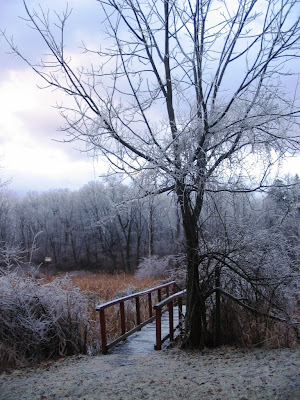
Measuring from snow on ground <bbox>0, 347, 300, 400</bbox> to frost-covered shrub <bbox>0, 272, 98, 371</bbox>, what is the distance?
64cm

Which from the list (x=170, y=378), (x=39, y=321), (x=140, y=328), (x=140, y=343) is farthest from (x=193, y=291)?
(x=39, y=321)

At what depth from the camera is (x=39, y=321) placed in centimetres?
703

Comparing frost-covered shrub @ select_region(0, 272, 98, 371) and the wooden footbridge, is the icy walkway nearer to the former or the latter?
the wooden footbridge

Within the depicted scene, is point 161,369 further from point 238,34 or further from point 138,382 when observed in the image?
point 238,34

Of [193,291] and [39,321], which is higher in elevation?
[193,291]

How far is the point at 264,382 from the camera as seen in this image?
4.01 meters

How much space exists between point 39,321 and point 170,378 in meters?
3.28

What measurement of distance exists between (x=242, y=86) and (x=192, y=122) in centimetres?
126

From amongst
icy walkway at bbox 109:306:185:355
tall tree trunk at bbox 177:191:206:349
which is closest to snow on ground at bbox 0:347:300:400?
tall tree trunk at bbox 177:191:206:349

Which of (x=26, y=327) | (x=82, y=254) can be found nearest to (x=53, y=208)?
(x=82, y=254)

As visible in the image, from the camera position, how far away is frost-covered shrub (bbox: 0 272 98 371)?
685cm

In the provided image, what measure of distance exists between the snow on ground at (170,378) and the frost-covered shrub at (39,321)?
2.11 feet

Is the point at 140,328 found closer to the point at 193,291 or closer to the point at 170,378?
the point at 193,291

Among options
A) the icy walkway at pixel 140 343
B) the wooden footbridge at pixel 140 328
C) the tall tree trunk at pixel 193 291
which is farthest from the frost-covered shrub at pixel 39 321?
the tall tree trunk at pixel 193 291
